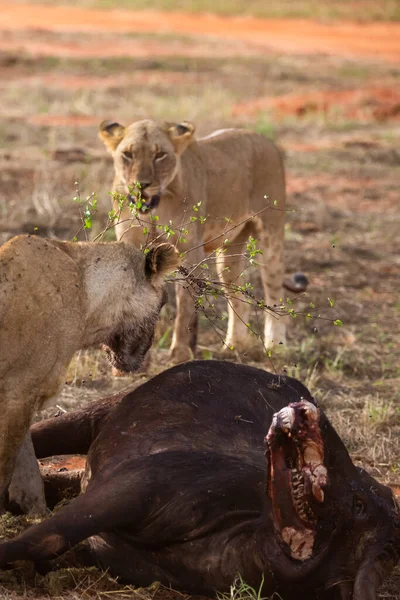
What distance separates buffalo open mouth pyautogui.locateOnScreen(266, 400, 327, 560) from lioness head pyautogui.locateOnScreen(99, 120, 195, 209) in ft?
11.2

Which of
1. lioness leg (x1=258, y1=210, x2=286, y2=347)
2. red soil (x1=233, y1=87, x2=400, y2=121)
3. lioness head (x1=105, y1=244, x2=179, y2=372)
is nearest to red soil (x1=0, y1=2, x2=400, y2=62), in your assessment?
red soil (x1=233, y1=87, x2=400, y2=121)

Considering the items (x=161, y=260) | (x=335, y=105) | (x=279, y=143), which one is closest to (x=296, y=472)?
(x=161, y=260)

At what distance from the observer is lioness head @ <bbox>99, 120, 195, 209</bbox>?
7191 mm

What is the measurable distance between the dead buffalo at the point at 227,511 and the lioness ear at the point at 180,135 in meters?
3.40

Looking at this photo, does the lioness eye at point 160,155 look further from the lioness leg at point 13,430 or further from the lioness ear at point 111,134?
the lioness leg at point 13,430

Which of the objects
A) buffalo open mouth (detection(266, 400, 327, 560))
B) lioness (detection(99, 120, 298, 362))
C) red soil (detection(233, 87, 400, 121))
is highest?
buffalo open mouth (detection(266, 400, 327, 560))

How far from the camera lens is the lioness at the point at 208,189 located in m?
7.30

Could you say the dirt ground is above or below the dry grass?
above

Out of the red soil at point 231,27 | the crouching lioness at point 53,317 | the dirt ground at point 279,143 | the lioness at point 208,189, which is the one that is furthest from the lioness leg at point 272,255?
the red soil at point 231,27

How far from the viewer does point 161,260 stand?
461 cm

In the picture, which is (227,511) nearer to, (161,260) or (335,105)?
(161,260)

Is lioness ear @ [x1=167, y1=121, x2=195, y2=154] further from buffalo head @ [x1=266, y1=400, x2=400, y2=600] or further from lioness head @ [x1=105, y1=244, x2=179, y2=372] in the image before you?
buffalo head @ [x1=266, y1=400, x2=400, y2=600]

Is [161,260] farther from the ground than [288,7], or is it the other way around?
[161,260]

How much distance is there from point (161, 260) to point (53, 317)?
24.4 inches
